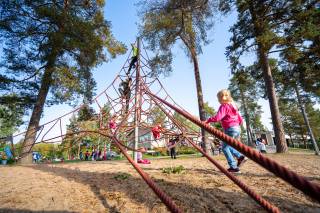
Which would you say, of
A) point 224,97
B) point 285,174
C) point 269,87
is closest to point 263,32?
point 269,87

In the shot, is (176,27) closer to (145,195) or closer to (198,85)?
(198,85)

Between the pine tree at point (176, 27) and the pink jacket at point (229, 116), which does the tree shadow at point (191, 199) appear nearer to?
the pink jacket at point (229, 116)

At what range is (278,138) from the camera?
9.28m

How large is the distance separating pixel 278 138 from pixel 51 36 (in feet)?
36.3

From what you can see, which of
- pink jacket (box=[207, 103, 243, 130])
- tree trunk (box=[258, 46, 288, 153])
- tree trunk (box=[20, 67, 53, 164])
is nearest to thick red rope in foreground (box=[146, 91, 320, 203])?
pink jacket (box=[207, 103, 243, 130])

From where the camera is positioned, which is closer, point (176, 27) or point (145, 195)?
point (145, 195)

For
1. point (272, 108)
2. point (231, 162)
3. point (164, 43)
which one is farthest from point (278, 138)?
point (164, 43)

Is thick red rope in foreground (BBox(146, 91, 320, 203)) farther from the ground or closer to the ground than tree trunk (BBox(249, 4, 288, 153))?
closer to the ground

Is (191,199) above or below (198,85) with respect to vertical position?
below

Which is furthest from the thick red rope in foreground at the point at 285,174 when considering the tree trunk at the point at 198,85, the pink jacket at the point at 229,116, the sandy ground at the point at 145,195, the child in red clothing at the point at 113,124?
the tree trunk at the point at 198,85

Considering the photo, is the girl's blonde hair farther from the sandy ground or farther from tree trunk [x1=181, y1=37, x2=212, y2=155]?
tree trunk [x1=181, y1=37, x2=212, y2=155]

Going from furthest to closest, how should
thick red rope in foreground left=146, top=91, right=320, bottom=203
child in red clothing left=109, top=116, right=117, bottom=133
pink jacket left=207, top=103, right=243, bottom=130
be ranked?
child in red clothing left=109, top=116, right=117, bottom=133
pink jacket left=207, top=103, right=243, bottom=130
thick red rope in foreground left=146, top=91, right=320, bottom=203

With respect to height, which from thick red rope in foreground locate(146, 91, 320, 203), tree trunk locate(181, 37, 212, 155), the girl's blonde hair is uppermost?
tree trunk locate(181, 37, 212, 155)

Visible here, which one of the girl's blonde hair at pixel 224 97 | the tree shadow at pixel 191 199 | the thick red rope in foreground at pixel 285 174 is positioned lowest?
the tree shadow at pixel 191 199
